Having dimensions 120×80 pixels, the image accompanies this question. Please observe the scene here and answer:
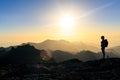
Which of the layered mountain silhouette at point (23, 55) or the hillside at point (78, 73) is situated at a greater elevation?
the layered mountain silhouette at point (23, 55)

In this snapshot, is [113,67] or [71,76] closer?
[71,76]

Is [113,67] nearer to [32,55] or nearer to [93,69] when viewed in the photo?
[93,69]

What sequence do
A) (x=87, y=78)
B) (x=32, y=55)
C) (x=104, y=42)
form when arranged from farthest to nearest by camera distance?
(x=32, y=55) → (x=104, y=42) → (x=87, y=78)

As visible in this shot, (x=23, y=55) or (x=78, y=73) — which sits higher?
(x=23, y=55)

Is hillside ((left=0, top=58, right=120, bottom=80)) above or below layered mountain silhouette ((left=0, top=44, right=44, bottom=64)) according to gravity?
below

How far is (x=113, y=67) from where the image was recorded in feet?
125

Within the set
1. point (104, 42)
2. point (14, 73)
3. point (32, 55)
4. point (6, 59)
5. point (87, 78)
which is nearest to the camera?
point (87, 78)

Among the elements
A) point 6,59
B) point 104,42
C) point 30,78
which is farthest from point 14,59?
point 30,78

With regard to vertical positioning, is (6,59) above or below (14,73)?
above

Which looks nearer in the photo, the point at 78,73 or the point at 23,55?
the point at 78,73

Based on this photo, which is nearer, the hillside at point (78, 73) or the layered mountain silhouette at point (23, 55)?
the hillside at point (78, 73)

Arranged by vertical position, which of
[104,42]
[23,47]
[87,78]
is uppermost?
[23,47]

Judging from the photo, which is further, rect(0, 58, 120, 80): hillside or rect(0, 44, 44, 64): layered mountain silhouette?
rect(0, 44, 44, 64): layered mountain silhouette

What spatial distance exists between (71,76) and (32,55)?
9955 cm
